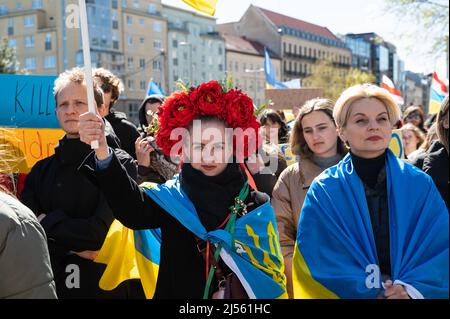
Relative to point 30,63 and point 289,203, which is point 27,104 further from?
point 30,63

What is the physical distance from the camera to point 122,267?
11.7 ft

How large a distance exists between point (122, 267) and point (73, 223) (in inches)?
15.7

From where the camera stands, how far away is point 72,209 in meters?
3.57

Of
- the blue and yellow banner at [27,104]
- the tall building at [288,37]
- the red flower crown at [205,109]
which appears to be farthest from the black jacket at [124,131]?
the tall building at [288,37]

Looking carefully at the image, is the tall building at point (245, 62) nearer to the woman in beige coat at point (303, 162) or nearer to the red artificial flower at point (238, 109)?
the woman in beige coat at point (303, 162)

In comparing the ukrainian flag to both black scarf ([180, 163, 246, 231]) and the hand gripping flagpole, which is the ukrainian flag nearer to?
black scarf ([180, 163, 246, 231])

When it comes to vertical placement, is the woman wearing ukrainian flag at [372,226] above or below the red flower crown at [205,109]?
below

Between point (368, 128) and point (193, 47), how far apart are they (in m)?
69.1

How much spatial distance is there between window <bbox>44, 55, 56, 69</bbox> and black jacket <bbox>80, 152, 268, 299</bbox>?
56.1 meters

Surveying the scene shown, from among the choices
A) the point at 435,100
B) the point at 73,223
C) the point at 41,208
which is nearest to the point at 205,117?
the point at 73,223

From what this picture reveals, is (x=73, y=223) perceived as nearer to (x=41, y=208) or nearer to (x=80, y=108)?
(x=41, y=208)

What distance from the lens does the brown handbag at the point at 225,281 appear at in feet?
9.33

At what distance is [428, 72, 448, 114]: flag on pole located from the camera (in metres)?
9.74

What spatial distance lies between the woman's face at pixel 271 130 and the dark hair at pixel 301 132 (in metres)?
1.94
